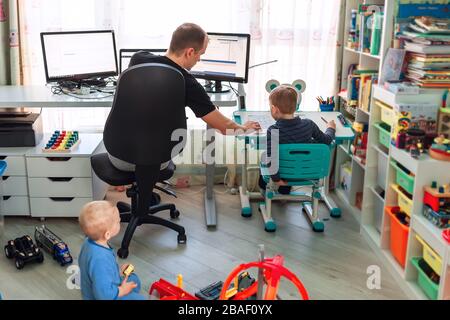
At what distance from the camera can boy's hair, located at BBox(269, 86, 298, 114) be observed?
3018 mm

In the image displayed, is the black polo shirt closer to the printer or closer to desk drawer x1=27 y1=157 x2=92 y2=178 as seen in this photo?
desk drawer x1=27 y1=157 x2=92 y2=178

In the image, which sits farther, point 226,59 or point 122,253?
point 226,59

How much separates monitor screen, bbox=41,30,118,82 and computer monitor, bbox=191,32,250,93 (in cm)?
59

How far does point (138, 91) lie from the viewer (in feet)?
8.36

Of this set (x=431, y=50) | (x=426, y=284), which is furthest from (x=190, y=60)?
(x=426, y=284)

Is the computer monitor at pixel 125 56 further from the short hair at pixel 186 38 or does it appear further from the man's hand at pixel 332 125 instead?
the man's hand at pixel 332 125

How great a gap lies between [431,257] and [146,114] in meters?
1.46

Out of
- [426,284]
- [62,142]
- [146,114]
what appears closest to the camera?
[426,284]

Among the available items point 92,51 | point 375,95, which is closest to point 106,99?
point 92,51

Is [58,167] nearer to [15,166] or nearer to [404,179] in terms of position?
[15,166]

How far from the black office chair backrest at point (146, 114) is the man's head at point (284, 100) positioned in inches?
23.6

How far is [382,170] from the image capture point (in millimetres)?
3002

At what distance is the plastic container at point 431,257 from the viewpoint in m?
2.32
